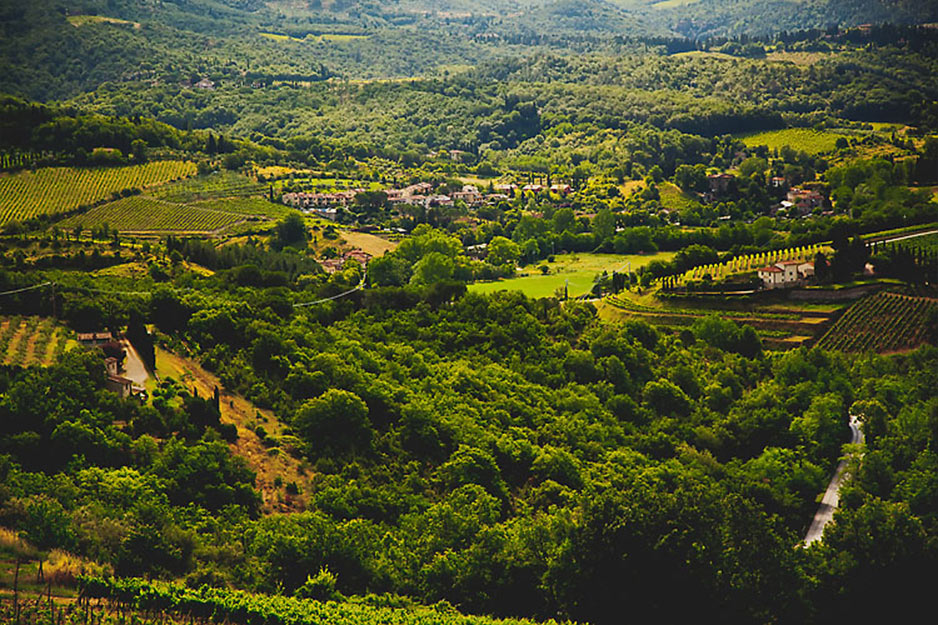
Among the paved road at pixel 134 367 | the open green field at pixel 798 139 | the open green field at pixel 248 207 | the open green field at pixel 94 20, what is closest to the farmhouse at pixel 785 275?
the paved road at pixel 134 367

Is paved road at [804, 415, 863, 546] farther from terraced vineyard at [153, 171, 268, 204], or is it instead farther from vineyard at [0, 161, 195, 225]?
terraced vineyard at [153, 171, 268, 204]

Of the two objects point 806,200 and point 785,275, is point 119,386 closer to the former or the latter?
point 785,275

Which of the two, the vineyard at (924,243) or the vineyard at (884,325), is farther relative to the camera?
the vineyard at (924,243)

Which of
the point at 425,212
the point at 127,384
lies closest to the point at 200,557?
the point at 127,384

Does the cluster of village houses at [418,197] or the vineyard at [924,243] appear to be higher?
the vineyard at [924,243]

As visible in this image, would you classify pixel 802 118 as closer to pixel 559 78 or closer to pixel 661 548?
pixel 559 78

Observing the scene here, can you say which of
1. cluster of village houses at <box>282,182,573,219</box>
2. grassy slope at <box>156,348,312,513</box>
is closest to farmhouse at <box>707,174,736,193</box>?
cluster of village houses at <box>282,182,573,219</box>

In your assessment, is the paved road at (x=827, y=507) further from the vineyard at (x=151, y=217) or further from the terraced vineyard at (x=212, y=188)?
the terraced vineyard at (x=212, y=188)
